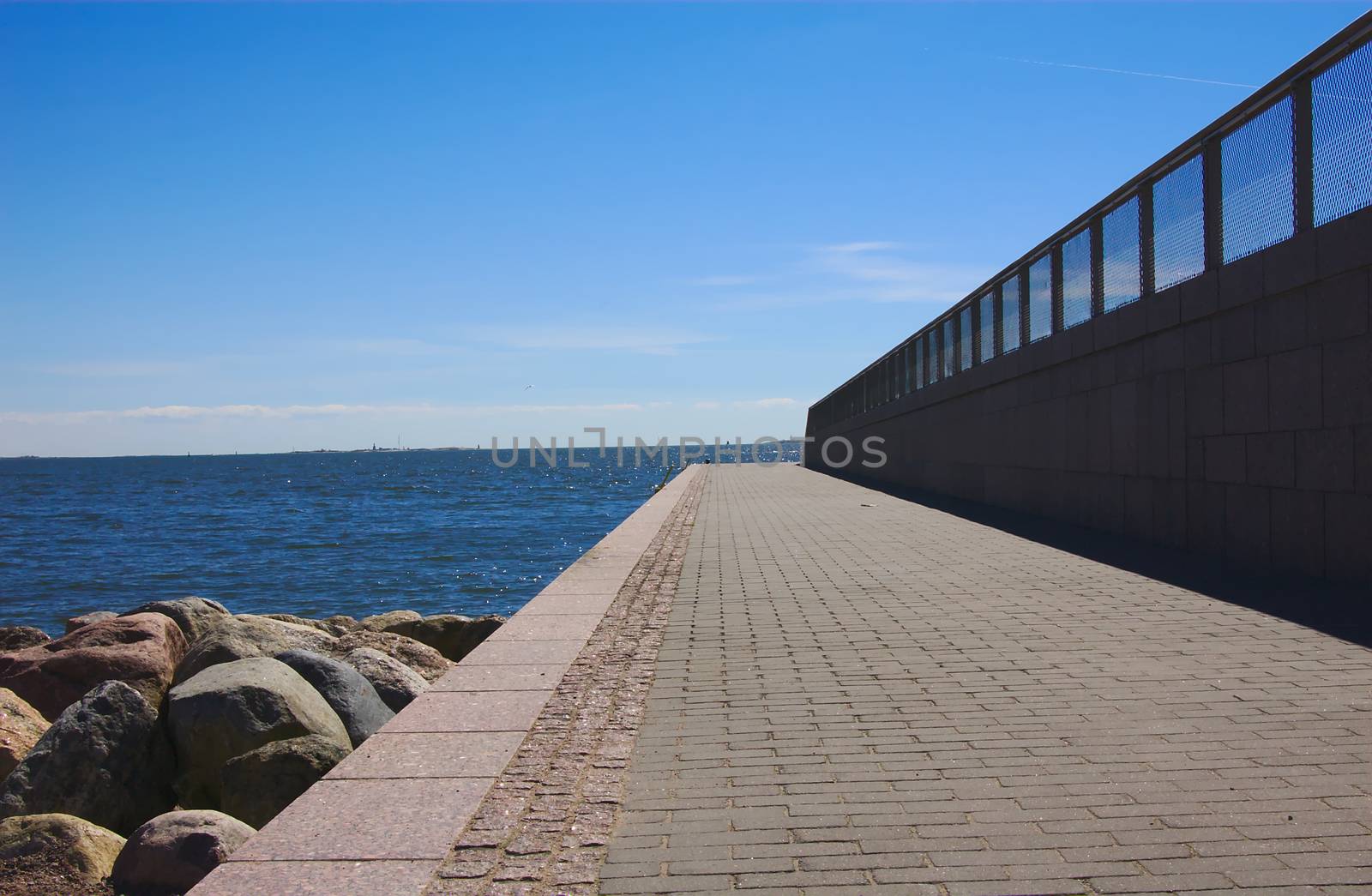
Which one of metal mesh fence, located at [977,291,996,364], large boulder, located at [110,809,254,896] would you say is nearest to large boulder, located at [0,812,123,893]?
large boulder, located at [110,809,254,896]

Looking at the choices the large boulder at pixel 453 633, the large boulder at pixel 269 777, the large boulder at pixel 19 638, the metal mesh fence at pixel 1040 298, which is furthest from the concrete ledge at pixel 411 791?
the metal mesh fence at pixel 1040 298

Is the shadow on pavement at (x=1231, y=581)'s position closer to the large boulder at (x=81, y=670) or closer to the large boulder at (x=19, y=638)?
the large boulder at (x=81, y=670)

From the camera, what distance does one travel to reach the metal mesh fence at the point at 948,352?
23.6 m

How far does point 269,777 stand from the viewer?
608cm

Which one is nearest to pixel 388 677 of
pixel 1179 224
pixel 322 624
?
pixel 322 624

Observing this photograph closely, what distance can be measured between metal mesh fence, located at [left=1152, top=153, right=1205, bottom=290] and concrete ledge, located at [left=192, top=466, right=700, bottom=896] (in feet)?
24.9

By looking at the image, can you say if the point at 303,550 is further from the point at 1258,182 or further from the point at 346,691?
the point at 1258,182

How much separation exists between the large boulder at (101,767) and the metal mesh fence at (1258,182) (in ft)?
30.5

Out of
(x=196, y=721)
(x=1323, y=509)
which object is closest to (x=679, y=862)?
(x=196, y=721)

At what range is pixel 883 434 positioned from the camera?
109 feet

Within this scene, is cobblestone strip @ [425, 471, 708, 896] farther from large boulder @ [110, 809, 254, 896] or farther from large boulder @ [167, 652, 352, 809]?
large boulder @ [167, 652, 352, 809]

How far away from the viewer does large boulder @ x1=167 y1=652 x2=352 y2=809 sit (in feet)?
22.7

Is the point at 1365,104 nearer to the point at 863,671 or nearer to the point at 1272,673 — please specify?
the point at 1272,673

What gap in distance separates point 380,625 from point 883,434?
21.8m
